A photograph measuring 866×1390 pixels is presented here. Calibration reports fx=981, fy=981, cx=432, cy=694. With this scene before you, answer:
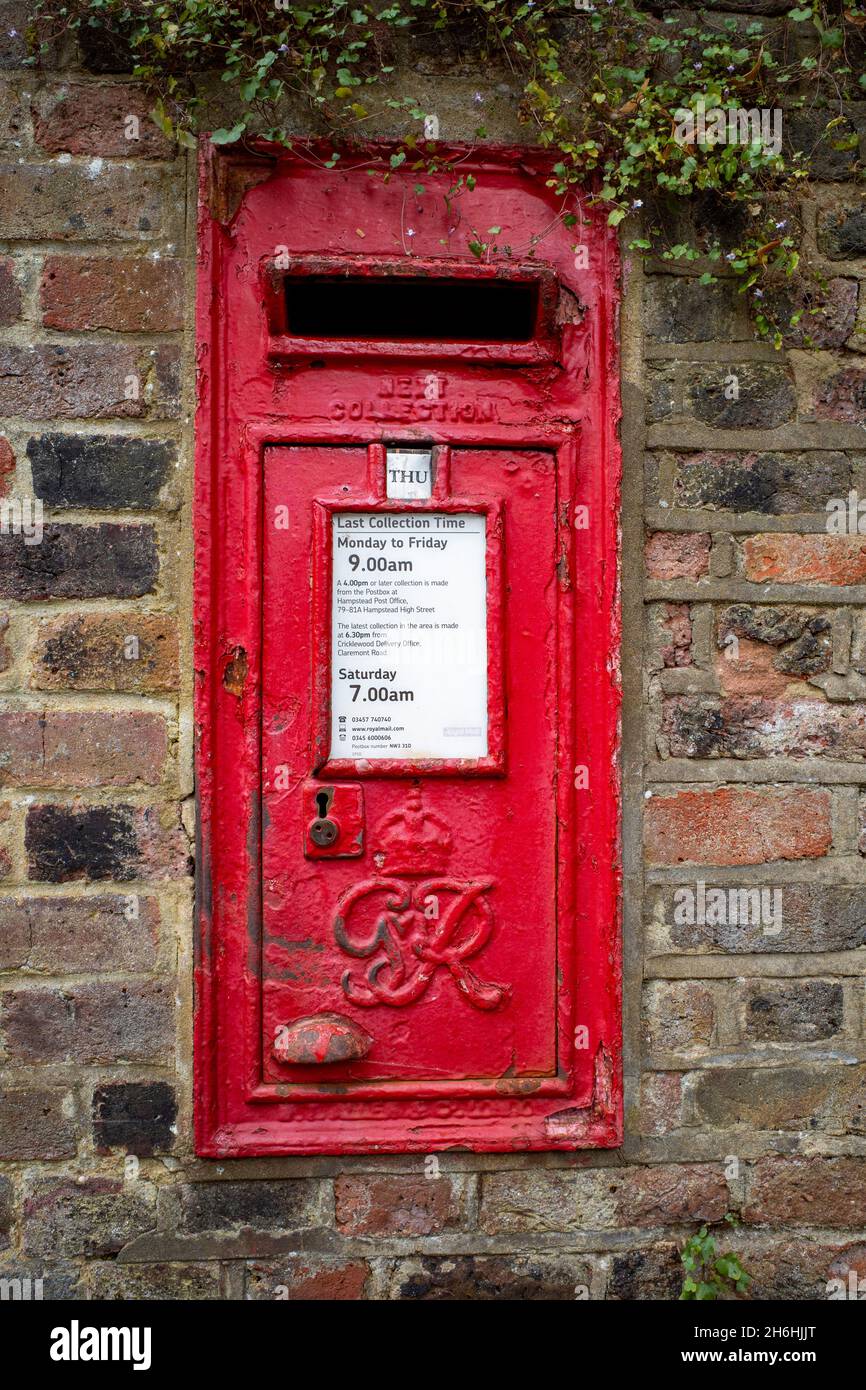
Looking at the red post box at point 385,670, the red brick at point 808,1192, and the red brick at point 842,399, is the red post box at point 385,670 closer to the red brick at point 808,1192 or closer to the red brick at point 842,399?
the red brick at point 808,1192

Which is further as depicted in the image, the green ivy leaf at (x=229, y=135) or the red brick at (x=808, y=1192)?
the red brick at (x=808, y=1192)

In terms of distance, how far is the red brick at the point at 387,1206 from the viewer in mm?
2125

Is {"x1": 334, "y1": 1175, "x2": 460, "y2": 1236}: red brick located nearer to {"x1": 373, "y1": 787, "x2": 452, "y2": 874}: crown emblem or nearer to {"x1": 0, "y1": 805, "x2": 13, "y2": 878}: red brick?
{"x1": 373, "y1": 787, "x2": 452, "y2": 874}: crown emblem

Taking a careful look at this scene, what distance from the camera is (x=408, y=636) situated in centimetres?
211

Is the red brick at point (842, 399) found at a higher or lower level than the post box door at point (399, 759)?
higher

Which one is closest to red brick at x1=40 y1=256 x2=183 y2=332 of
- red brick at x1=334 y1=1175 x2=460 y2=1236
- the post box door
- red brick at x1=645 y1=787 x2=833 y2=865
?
the post box door

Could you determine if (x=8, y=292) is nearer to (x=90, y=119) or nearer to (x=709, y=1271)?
(x=90, y=119)

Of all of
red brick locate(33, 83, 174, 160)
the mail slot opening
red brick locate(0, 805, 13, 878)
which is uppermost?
red brick locate(33, 83, 174, 160)

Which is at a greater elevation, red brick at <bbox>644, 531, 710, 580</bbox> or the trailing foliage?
the trailing foliage

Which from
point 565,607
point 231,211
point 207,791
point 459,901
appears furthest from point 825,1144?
point 231,211

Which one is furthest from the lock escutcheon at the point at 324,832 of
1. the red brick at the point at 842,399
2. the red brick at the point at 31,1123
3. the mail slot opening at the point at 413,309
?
the red brick at the point at 842,399

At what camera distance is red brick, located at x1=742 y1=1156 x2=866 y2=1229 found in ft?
7.18

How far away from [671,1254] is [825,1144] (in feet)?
1.38

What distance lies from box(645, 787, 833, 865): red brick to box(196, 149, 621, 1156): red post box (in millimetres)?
168
